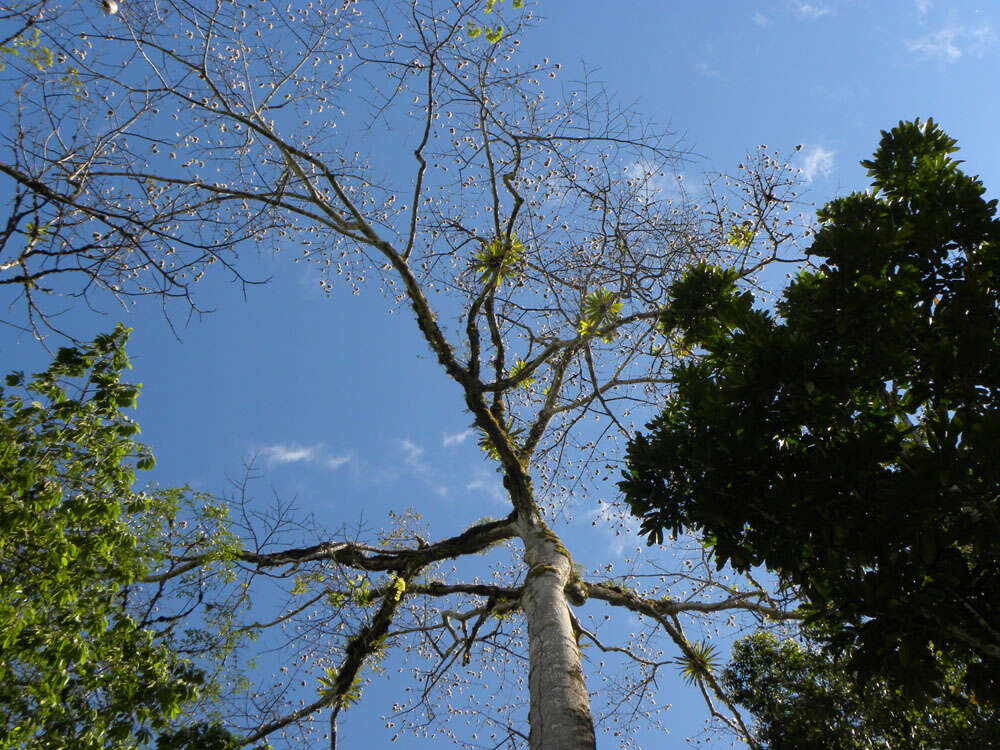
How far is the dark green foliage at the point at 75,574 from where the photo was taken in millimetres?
2883

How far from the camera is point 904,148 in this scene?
4.03m

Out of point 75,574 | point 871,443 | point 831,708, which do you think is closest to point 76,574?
point 75,574

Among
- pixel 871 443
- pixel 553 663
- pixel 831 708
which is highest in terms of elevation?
pixel 871 443

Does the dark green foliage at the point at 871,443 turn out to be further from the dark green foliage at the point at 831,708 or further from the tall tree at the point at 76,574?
the tall tree at the point at 76,574

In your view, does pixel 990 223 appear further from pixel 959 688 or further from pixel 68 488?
pixel 68 488

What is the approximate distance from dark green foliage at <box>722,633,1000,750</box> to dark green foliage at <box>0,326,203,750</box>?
13.0 feet

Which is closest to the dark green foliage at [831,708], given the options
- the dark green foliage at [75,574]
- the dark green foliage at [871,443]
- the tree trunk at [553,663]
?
→ the dark green foliage at [871,443]

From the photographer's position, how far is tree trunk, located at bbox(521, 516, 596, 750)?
325 cm

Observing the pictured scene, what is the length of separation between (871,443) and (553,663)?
2316mm

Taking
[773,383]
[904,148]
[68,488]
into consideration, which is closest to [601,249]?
[904,148]

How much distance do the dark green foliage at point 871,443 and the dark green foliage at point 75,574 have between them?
9.72 ft

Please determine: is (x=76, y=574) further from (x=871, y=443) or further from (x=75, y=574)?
(x=871, y=443)

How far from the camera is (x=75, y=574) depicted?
3.11 meters

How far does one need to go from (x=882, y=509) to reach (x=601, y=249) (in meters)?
4.52
